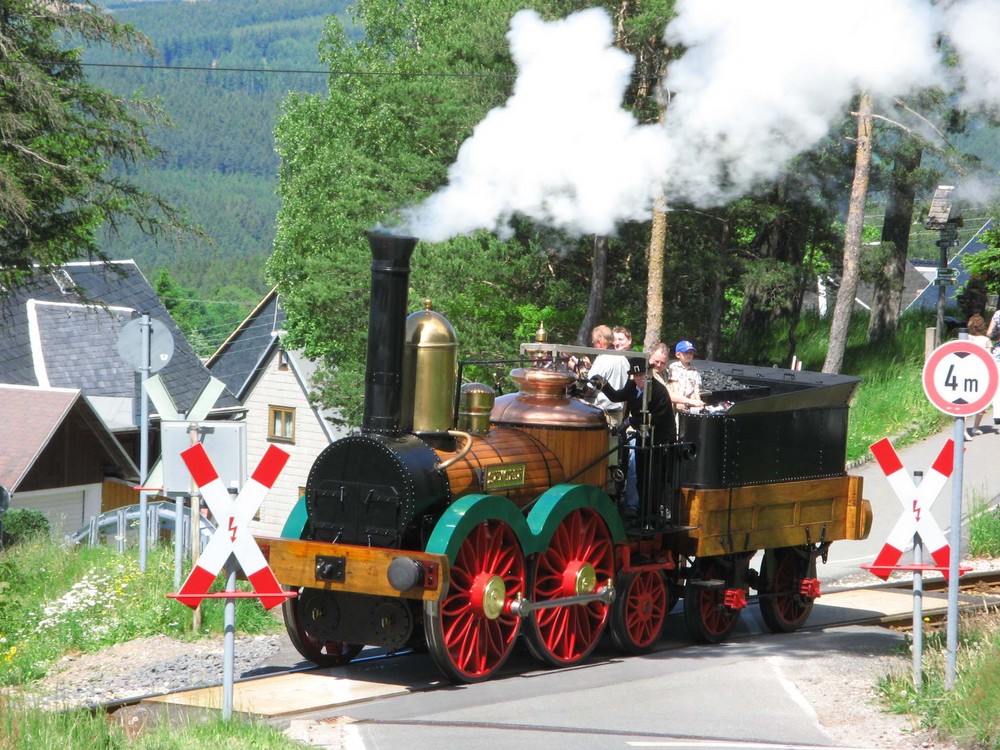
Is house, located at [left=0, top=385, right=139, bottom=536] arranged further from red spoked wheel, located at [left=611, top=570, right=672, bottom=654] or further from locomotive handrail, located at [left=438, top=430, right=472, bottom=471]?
locomotive handrail, located at [left=438, top=430, right=472, bottom=471]

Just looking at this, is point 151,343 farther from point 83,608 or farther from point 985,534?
point 985,534

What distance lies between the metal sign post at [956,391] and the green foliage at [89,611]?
5.59 metres

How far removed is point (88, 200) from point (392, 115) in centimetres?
1442

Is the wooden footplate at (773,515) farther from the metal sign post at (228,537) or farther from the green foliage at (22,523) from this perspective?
the green foliage at (22,523)

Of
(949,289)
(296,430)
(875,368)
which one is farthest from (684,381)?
(949,289)

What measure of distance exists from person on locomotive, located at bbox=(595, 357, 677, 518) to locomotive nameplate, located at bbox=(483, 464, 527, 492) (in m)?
1.05

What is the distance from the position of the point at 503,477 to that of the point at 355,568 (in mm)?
1384

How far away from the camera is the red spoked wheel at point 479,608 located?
942 centimetres

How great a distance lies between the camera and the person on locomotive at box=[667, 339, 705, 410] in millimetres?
11891

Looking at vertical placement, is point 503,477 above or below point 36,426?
below


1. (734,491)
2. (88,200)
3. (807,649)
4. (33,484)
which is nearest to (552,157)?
(734,491)

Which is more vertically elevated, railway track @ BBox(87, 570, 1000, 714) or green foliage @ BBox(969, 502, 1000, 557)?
green foliage @ BBox(969, 502, 1000, 557)

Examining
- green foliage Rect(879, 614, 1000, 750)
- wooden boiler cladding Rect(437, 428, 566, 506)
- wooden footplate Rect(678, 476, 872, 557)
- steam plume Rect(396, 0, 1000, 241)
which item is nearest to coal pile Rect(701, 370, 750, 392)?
wooden footplate Rect(678, 476, 872, 557)

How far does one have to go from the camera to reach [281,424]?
49.4 m
